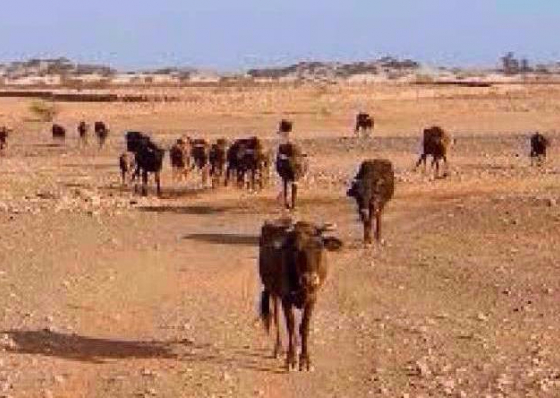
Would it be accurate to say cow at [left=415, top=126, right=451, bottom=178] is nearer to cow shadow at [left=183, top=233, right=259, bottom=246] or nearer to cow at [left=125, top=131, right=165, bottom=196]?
cow at [left=125, top=131, right=165, bottom=196]

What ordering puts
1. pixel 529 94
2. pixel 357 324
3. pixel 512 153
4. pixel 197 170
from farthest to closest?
pixel 529 94
pixel 512 153
pixel 197 170
pixel 357 324

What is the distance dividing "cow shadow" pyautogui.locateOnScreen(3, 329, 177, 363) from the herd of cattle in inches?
53.8

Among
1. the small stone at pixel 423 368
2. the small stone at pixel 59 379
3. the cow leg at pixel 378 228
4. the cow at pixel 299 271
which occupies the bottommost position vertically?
the cow leg at pixel 378 228

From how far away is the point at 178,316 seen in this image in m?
17.5

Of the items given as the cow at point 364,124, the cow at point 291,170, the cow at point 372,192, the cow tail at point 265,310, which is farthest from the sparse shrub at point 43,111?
the cow tail at point 265,310

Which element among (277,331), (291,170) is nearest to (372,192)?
(291,170)

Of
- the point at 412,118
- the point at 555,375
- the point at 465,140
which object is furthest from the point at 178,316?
the point at 412,118

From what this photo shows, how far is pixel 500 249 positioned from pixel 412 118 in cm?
4941

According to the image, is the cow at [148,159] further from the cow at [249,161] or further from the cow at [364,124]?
the cow at [364,124]

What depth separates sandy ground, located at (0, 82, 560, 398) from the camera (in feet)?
46.4

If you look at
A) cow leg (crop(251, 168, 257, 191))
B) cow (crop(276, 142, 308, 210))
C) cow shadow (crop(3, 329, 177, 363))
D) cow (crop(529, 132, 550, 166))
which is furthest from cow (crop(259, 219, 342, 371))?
cow (crop(529, 132, 550, 166))

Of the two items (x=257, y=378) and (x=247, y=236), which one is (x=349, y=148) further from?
(x=257, y=378)

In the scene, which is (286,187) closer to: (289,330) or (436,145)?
(436,145)

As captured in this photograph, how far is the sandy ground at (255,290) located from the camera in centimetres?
1416
